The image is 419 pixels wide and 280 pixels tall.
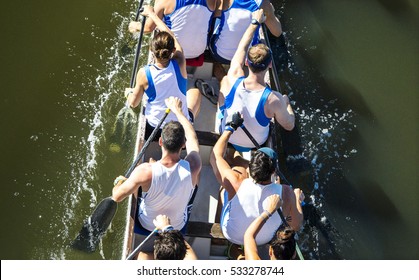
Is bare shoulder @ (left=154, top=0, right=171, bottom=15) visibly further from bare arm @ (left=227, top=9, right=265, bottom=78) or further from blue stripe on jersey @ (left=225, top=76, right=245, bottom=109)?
blue stripe on jersey @ (left=225, top=76, right=245, bottom=109)

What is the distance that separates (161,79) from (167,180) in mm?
1210

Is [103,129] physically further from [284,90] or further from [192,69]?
[284,90]

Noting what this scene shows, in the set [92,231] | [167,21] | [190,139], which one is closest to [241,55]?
[167,21]

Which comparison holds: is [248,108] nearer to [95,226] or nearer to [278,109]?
[278,109]

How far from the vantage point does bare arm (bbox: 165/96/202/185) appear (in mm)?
5413

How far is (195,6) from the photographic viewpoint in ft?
21.6

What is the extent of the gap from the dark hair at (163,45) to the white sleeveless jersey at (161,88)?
0.17m

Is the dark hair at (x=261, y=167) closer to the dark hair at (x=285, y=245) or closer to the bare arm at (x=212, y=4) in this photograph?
the dark hair at (x=285, y=245)

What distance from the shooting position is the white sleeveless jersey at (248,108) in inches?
232

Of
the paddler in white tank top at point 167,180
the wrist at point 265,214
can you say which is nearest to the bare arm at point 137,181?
the paddler in white tank top at point 167,180

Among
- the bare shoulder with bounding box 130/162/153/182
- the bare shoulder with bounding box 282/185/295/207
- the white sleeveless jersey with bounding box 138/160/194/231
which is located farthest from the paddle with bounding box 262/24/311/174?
the bare shoulder with bounding box 130/162/153/182

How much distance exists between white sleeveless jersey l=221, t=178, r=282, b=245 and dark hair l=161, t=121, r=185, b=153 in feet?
2.29

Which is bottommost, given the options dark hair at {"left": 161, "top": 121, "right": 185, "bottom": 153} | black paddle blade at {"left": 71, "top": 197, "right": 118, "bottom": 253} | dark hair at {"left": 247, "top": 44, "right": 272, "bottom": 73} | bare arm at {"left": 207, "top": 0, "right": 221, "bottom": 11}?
black paddle blade at {"left": 71, "top": 197, "right": 118, "bottom": 253}

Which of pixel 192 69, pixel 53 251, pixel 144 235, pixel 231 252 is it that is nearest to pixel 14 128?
pixel 53 251
